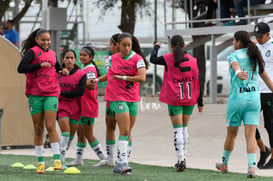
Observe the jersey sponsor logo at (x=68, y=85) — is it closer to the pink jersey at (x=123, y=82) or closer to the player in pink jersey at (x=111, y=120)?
the player in pink jersey at (x=111, y=120)

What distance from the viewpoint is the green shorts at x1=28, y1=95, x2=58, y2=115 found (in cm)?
1123

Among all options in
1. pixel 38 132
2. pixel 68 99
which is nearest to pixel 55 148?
pixel 38 132

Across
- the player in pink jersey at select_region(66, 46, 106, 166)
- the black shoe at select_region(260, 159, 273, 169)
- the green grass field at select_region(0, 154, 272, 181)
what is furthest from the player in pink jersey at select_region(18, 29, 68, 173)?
the black shoe at select_region(260, 159, 273, 169)

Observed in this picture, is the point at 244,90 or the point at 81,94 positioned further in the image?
the point at 81,94

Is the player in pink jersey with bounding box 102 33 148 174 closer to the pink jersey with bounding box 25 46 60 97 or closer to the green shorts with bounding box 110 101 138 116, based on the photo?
the green shorts with bounding box 110 101 138 116

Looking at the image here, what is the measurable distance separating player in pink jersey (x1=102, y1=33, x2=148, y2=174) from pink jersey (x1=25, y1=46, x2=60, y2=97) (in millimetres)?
737

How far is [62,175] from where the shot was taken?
36.4 feet

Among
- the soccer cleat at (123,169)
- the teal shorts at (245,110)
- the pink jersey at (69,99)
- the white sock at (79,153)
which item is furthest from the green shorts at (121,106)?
the white sock at (79,153)

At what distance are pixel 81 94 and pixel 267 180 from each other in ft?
10.1

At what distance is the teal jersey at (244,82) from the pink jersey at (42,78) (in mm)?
2252

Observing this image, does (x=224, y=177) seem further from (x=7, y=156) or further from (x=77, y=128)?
Result: (x=7, y=156)

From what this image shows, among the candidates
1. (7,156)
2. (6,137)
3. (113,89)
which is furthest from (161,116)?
(113,89)

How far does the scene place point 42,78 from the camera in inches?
444

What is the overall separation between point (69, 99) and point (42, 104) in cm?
137
